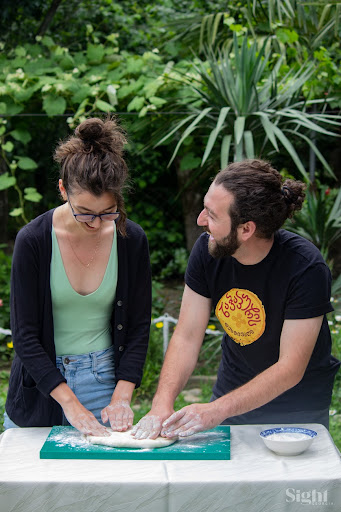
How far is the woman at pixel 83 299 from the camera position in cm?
222

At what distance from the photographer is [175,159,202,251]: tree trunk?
6.22 m

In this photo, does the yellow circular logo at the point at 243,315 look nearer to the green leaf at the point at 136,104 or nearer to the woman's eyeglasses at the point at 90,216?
the woman's eyeglasses at the point at 90,216

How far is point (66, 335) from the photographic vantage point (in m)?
2.38

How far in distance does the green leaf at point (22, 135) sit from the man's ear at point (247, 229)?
137 inches

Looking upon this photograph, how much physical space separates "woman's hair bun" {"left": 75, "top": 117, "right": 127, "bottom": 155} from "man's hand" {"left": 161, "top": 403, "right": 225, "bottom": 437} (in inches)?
33.9

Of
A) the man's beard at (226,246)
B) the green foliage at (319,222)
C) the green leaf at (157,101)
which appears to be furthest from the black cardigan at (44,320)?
the green leaf at (157,101)

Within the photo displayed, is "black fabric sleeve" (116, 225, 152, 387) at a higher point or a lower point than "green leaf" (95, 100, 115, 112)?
lower

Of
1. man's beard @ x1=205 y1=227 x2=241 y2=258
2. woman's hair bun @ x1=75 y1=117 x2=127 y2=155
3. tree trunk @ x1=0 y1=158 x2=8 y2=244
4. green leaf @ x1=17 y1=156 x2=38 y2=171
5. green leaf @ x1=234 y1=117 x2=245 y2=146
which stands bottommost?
tree trunk @ x1=0 y1=158 x2=8 y2=244

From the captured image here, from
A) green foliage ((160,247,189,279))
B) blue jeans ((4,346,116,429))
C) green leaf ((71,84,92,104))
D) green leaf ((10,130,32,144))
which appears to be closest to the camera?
blue jeans ((4,346,116,429))

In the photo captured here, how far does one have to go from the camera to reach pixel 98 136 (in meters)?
2.23

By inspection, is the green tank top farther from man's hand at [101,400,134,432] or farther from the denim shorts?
man's hand at [101,400,134,432]

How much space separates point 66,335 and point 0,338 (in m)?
3.13

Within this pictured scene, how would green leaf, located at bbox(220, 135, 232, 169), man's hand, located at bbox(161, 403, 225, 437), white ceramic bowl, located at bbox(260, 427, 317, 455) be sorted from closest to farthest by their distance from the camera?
white ceramic bowl, located at bbox(260, 427, 317, 455)
man's hand, located at bbox(161, 403, 225, 437)
green leaf, located at bbox(220, 135, 232, 169)

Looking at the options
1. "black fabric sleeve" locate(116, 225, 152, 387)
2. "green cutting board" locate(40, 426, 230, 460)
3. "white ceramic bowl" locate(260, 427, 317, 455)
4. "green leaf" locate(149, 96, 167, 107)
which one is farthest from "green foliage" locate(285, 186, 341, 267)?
"green cutting board" locate(40, 426, 230, 460)
